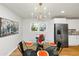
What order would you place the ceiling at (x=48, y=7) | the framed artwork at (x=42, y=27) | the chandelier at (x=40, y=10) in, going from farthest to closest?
the framed artwork at (x=42, y=27), the chandelier at (x=40, y=10), the ceiling at (x=48, y=7)

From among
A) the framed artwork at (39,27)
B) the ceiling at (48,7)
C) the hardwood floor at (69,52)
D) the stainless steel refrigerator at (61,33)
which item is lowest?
the hardwood floor at (69,52)

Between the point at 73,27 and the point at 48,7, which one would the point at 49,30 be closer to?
the point at 73,27

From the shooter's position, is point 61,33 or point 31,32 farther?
point 31,32

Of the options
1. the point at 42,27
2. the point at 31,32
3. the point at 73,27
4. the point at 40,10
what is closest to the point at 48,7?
the point at 40,10

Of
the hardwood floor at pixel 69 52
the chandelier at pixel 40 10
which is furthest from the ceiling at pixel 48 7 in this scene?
the hardwood floor at pixel 69 52

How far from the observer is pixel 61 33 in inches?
283

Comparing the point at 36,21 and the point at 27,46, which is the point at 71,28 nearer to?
the point at 36,21

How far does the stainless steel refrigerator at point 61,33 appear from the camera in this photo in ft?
23.4

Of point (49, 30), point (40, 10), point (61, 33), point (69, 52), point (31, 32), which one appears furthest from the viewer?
point (49, 30)

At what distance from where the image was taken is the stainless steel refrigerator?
714 cm

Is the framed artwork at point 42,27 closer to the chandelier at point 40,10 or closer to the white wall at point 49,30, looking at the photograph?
the white wall at point 49,30

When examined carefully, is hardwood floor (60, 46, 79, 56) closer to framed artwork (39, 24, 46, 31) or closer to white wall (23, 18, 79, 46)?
white wall (23, 18, 79, 46)

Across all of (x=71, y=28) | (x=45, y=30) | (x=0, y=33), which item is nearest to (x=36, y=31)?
(x=45, y=30)

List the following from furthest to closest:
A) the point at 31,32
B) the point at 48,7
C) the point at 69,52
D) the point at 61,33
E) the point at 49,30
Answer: the point at 49,30 < the point at 31,32 < the point at 61,33 < the point at 69,52 < the point at 48,7
